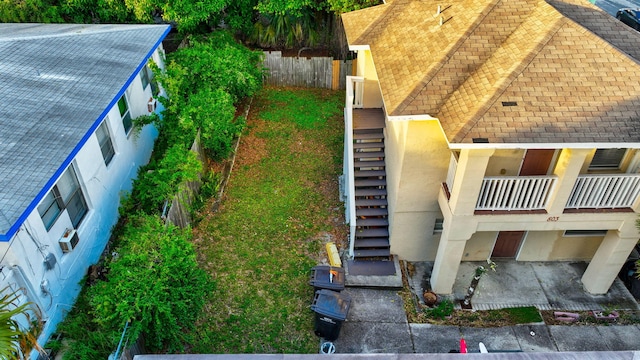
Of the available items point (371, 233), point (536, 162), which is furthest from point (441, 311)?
point (536, 162)

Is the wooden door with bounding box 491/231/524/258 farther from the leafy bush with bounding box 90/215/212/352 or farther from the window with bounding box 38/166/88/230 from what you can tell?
the window with bounding box 38/166/88/230

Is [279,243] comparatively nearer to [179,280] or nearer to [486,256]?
[179,280]

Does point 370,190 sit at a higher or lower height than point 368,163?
lower

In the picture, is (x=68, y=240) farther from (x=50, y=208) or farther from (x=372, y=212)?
(x=372, y=212)

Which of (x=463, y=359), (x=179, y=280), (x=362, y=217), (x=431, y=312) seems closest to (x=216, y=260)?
(x=179, y=280)

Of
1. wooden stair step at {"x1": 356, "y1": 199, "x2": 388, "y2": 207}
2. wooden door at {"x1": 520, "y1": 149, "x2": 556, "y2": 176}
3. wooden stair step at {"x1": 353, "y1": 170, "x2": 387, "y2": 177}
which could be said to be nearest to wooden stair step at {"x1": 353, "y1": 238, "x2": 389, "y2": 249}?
wooden stair step at {"x1": 356, "y1": 199, "x2": 388, "y2": 207}

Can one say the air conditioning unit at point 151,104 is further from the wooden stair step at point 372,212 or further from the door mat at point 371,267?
the door mat at point 371,267

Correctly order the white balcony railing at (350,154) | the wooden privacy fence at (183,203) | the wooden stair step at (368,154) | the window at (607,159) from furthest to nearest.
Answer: the wooden stair step at (368,154)
the white balcony railing at (350,154)
the wooden privacy fence at (183,203)
the window at (607,159)

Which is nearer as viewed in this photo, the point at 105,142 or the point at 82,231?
the point at 82,231

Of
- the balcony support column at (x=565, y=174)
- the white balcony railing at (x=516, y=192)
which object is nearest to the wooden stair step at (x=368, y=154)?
the white balcony railing at (x=516, y=192)
